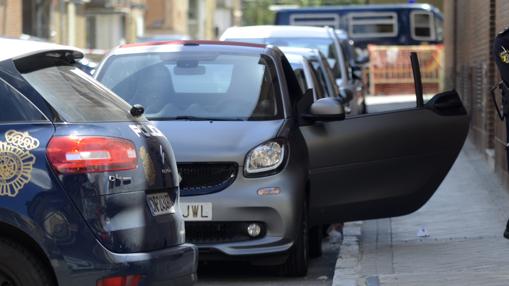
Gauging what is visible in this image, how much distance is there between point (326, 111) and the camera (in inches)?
368

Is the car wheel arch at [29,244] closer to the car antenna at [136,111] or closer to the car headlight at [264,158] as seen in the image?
the car antenna at [136,111]

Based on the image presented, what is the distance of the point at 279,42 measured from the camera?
59.8ft

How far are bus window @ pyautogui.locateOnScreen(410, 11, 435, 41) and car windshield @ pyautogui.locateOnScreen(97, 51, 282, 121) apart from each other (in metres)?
38.4

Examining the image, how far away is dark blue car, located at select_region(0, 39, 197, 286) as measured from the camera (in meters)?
5.64

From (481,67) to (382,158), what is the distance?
8.46 meters

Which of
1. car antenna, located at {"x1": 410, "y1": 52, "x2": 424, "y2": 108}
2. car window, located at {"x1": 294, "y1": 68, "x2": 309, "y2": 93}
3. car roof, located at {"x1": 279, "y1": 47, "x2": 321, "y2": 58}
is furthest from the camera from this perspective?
car roof, located at {"x1": 279, "y1": 47, "x2": 321, "y2": 58}

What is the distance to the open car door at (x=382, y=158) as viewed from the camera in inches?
372

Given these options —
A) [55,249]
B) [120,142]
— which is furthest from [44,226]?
[120,142]

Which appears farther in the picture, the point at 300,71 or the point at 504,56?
the point at 300,71

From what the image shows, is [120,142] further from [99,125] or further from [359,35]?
[359,35]

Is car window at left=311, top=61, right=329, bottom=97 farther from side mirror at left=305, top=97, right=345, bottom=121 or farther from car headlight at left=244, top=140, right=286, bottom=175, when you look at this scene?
car headlight at left=244, top=140, right=286, bottom=175

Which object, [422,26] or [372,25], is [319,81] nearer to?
[372,25]

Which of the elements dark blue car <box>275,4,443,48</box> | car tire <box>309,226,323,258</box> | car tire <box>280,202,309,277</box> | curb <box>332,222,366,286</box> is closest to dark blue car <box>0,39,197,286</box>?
curb <box>332,222,366,286</box>

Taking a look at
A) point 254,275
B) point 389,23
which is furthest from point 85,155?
point 389,23
